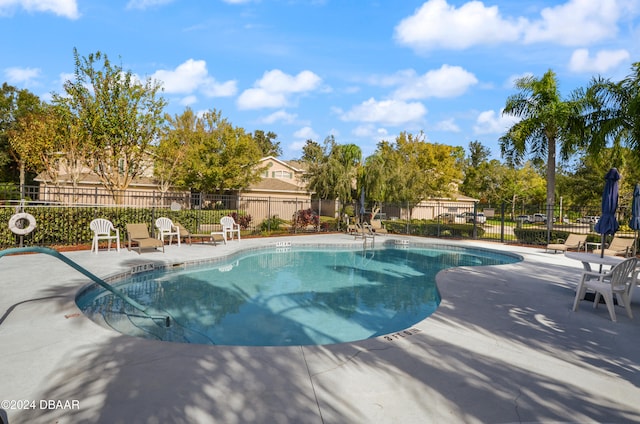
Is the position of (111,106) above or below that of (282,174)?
above

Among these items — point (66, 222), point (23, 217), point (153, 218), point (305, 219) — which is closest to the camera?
point (23, 217)

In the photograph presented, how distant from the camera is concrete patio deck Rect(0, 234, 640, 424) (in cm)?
275

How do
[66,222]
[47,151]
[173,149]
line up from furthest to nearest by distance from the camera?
[47,151], [173,149], [66,222]

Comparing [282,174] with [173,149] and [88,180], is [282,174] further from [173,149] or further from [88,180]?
[88,180]

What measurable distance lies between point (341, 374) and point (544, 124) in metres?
17.8

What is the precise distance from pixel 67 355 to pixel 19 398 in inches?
31.4

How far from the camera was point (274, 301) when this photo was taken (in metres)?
7.25

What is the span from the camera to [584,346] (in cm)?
420

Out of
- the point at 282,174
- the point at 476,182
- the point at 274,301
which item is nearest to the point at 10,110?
the point at 282,174

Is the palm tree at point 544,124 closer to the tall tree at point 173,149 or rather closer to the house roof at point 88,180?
the tall tree at point 173,149

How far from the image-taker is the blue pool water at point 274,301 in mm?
5461

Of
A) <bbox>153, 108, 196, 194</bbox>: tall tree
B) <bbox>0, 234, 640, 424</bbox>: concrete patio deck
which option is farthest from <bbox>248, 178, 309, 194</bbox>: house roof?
<bbox>0, 234, 640, 424</bbox>: concrete patio deck

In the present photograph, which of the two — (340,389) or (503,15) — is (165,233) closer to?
(340,389)

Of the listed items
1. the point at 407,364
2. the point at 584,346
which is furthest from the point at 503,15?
the point at 407,364
